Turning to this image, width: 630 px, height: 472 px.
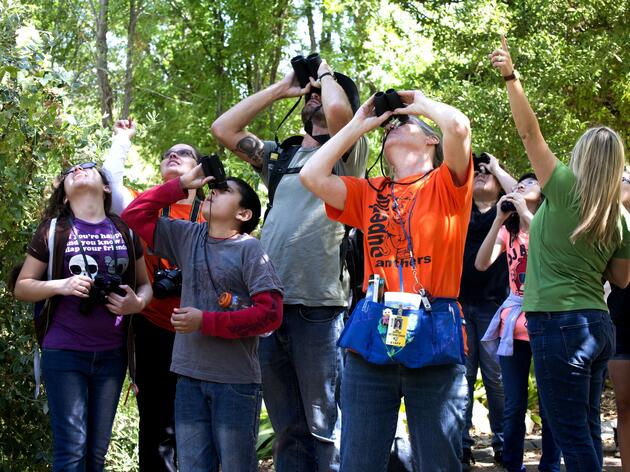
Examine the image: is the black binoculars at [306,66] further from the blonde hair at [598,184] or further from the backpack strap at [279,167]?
the blonde hair at [598,184]

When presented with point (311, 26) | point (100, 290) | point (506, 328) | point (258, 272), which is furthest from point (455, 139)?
point (311, 26)

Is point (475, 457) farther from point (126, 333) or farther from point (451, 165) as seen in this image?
point (451, 165)

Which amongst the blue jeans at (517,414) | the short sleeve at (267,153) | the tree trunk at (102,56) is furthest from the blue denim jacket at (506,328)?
the tree trunk at (102,56)

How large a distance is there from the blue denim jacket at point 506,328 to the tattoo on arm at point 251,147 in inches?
78.2

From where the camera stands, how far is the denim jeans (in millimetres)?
6562

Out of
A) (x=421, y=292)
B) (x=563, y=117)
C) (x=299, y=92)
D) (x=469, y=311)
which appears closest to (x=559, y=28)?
(x=563, y=117)

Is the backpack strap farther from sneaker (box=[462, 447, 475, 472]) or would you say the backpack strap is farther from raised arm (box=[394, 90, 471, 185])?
sneaker (box=[462, 447, 475, 472])

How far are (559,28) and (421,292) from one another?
8.31m

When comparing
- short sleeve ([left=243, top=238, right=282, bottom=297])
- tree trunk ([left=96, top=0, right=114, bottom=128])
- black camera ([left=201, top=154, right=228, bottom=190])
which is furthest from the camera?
tree trunk ([left=96, top=0, right=114, bottom=128])

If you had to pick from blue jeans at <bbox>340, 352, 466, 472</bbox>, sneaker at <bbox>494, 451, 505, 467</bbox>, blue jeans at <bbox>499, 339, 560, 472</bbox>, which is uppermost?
blue jeans at <bbox>340, 352, 466, 472</bbox>

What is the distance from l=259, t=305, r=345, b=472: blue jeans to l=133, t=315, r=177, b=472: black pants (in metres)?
0.74

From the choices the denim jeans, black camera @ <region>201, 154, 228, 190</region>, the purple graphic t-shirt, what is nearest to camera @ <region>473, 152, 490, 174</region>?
the denim jeans

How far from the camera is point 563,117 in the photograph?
10.7 m

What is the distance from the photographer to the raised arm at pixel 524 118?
386cm
